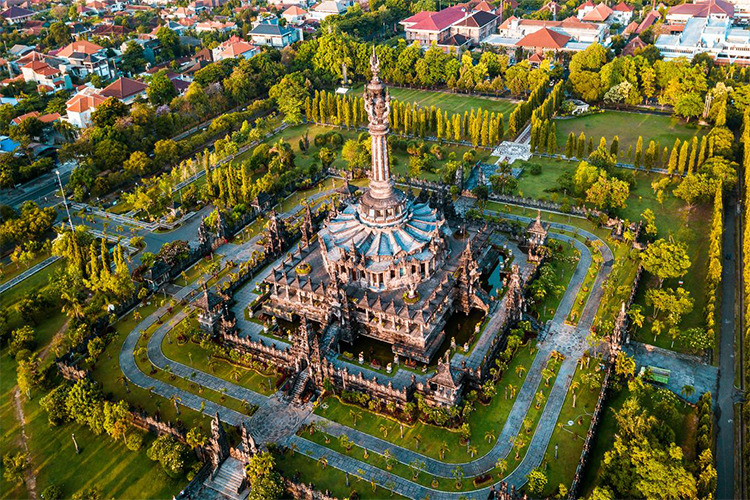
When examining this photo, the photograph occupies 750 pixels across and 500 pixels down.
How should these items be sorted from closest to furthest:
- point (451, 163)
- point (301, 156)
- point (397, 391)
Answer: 1. point (397, 391)
2. point (451, 163)
3. point (301, 156)

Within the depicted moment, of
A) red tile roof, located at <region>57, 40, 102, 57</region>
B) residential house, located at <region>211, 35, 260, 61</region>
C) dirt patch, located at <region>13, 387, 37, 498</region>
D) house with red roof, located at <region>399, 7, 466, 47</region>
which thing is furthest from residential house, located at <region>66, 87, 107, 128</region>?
house with red roof, located at <region>399, 7, 466, 47</region>

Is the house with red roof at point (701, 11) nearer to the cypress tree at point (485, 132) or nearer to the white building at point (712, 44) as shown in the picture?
the white building at point (712, 44)

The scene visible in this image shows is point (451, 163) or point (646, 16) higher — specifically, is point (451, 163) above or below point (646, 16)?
below

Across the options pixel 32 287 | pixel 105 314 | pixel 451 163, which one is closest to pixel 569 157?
pixel 451 163

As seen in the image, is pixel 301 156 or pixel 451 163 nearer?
pixel 451 163

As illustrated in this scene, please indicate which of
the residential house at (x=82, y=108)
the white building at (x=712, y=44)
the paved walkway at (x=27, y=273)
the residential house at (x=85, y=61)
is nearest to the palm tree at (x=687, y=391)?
the paved walkway at (x=27, y=273)

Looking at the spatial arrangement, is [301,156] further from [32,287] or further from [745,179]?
[745,179]
